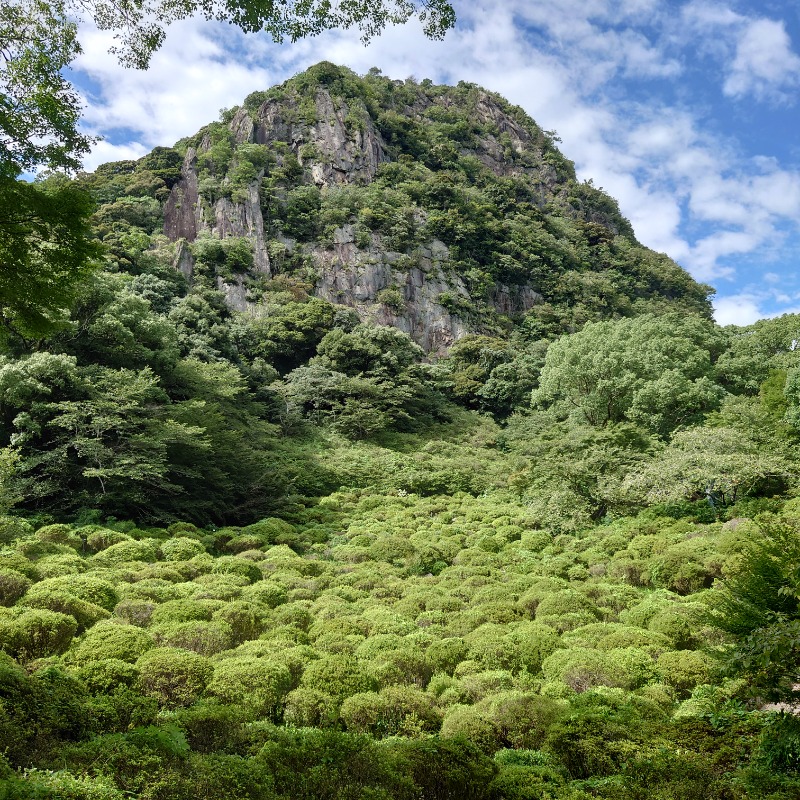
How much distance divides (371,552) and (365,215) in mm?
40828

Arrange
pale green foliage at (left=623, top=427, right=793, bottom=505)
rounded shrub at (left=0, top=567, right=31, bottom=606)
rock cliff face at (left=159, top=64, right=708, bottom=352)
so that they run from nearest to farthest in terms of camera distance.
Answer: rounded shrub at (left=0, top=567, right=31, bottom=606)
pale green foliage at (left=623, top=427, right=793, bottom=505)
rock cliff face at (left=159, top=64, right=708, bottom=352)

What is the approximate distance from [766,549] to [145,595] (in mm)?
9129

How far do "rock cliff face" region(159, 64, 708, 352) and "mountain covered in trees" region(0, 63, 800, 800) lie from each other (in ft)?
19.4

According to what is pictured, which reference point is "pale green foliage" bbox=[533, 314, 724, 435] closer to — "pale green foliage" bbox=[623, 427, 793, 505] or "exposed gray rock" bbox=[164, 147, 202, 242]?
"pale green foliage" bbox=[623, 427, 793, 505]

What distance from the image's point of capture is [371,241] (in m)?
48.5

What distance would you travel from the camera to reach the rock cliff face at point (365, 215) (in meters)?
45.7

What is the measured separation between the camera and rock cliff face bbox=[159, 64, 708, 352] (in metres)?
45.7

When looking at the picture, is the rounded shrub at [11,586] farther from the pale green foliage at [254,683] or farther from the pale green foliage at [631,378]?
the pale green foliage at [631,378]

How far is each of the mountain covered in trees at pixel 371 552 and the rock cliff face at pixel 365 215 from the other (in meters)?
5.92

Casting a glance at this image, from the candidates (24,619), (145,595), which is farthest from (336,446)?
(24,619)

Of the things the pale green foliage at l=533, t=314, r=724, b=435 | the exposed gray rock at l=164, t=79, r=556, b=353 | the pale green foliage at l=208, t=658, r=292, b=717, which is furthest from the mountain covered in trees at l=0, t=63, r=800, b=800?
the exposed gray rock at l=164, t=79, r=556, b=353

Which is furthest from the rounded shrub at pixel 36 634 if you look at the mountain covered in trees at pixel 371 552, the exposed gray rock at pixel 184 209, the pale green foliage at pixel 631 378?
the exposed gray rock at pixel 184 209

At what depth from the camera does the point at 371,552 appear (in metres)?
14.1

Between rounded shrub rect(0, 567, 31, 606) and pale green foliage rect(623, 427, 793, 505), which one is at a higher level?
pale green foliage rect(623, 427, 793, 505)
